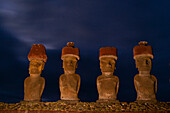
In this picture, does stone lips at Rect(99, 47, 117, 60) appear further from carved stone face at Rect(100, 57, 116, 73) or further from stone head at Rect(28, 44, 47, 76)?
stone head at Rect(28, 44, 47, 76)

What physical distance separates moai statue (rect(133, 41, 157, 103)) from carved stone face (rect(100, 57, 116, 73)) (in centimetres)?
114

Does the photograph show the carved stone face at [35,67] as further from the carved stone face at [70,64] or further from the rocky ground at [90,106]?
the rocky ground at [90,106]

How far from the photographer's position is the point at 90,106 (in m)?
8.32

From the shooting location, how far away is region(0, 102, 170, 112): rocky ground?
25.8 feet

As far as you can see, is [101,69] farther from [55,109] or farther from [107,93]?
[55,109]

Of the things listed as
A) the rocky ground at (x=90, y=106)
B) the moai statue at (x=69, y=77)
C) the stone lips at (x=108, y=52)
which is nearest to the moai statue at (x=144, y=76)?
the rocky ground at (x=90, y=106)

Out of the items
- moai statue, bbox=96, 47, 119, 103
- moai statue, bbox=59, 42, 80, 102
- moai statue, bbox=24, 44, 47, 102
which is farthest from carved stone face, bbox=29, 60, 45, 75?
moai statue, bbox=96, 47, 119, 103

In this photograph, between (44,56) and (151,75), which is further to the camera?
(44,56)

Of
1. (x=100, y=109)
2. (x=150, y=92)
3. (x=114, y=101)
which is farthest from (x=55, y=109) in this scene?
(x=150, y=92)

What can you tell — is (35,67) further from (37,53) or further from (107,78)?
(107,78)

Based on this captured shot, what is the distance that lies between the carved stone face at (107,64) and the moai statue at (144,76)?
1142 mm

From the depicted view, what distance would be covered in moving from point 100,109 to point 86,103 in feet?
2.76

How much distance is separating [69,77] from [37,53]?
2196 mm

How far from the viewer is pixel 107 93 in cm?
892
